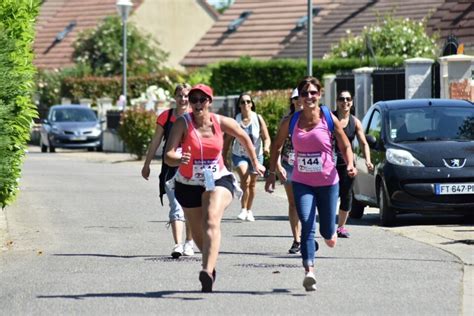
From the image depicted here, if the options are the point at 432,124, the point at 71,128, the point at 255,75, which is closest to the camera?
the point at 432,124

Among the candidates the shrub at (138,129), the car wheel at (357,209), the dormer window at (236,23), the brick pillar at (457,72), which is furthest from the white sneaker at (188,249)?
the dormer window at (236,23)

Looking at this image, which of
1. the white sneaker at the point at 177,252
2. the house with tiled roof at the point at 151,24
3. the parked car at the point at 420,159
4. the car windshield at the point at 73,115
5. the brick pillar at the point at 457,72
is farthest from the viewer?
the house with tiled roof at the point at 151,24

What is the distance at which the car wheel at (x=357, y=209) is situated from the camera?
805 inches

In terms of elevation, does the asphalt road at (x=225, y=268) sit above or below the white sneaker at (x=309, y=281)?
below

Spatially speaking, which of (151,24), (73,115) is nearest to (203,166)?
(73,115)

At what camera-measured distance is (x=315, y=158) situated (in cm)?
1257

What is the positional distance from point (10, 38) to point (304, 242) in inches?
231

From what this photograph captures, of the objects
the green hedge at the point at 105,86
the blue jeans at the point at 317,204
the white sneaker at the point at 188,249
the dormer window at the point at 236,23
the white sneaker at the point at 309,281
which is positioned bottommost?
the white sneaker at the point at 188,249

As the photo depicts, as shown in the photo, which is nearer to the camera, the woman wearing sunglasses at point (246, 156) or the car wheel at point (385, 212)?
the car wheel at point (385, 212)

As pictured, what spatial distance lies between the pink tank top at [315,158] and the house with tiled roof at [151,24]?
5751 centimetres

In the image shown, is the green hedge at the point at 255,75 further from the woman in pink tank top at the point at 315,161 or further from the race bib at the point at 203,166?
the race bib at the point at 203,166

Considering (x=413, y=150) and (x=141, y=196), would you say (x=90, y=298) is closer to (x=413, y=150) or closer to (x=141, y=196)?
(x=413, y=150)

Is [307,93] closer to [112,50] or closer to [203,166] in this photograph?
[203,166]

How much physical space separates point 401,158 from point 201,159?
684 centimetres
